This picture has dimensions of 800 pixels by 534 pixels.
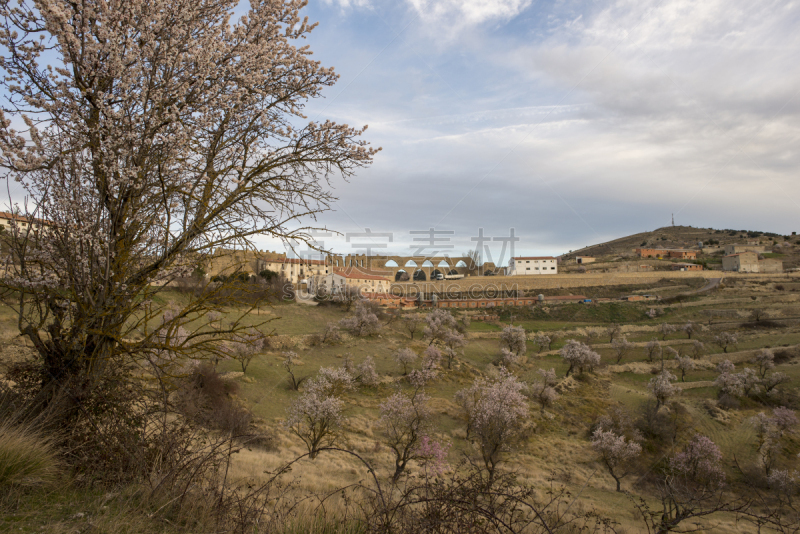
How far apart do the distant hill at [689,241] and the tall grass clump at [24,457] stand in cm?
10671

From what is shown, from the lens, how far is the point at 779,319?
130 ft

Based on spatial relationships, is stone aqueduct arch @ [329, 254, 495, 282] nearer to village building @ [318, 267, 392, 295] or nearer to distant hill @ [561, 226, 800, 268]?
village building @ [318, 267, 392, 295]

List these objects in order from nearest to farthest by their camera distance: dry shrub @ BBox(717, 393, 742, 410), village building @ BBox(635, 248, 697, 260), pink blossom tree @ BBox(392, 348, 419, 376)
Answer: dry shrub @ BBox(717, 393, 742, 410) → pink blossom tree @ BBox(392, 348, 419, 376) → village building @ BBox(635, 248, 697, 260)

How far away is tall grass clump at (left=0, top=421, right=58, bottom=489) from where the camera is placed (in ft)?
9.41

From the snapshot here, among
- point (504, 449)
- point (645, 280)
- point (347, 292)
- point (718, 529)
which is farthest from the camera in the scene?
point (645, 280)

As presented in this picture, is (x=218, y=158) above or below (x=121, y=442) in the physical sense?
above

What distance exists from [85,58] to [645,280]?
71124 mm

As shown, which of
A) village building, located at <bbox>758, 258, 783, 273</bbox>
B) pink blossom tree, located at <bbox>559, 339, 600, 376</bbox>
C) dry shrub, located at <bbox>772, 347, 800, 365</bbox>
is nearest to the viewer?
pink blossom tree, located at <bbox>559, 339, 600, 376</bbox>

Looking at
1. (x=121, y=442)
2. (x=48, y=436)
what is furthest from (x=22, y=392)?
(x=121, y=442)

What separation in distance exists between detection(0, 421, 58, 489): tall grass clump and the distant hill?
4201 inches

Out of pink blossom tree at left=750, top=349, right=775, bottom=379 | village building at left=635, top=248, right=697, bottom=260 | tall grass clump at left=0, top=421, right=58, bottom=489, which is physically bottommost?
pink blossom tree at left=750, top=349, right=775, bottom=379

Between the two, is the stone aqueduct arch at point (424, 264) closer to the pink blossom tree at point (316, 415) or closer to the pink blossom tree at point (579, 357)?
the pink blossom tree at point (579, 357)

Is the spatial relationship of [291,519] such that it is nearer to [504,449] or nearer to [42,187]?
[42,187]

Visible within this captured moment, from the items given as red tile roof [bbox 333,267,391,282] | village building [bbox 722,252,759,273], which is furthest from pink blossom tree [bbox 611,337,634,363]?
village building [bbox 722,252,759,273]
